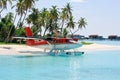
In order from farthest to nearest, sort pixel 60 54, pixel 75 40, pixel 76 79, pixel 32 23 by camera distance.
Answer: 1. pixel 32 23
2. pixel 75 40
3. pixel 60 54
4. pixel 76 79

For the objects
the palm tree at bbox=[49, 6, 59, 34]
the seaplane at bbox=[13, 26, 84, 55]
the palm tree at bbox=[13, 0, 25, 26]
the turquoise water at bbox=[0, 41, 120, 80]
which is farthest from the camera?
the palm tree at bbox=[49, 6, 59, 34]

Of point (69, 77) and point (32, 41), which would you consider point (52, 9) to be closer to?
point (32, 41)

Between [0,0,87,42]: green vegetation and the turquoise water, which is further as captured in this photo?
[0,0,87,42]: green vegetation

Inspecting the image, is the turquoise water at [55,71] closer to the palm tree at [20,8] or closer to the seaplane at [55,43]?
the seaplane at [55,43]

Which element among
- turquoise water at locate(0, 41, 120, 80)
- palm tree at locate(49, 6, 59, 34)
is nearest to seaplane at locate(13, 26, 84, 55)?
turquoise water at locate(0, 41, 120, 80)

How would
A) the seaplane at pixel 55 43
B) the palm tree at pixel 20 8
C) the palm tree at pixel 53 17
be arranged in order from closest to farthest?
the seaplane at pixel 55 43
the palm tree at pixel 20 8
the palm tree at pixel 53 17

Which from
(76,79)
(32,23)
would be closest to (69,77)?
(76,79)

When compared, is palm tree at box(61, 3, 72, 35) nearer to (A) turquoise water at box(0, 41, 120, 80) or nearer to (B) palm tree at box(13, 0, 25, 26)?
(B) palm tree at box(13, 0, 25, 26)

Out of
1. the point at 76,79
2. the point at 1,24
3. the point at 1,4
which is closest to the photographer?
the point at 76,79

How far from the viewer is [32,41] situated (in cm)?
4484

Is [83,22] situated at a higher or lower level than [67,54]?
higher

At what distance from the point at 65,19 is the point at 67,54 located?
48.9m

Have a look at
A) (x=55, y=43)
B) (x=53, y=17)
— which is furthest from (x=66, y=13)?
(x=55, y=43)

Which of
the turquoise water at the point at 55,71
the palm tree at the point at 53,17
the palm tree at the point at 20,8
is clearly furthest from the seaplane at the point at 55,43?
the palm tree at the point at 53,17
